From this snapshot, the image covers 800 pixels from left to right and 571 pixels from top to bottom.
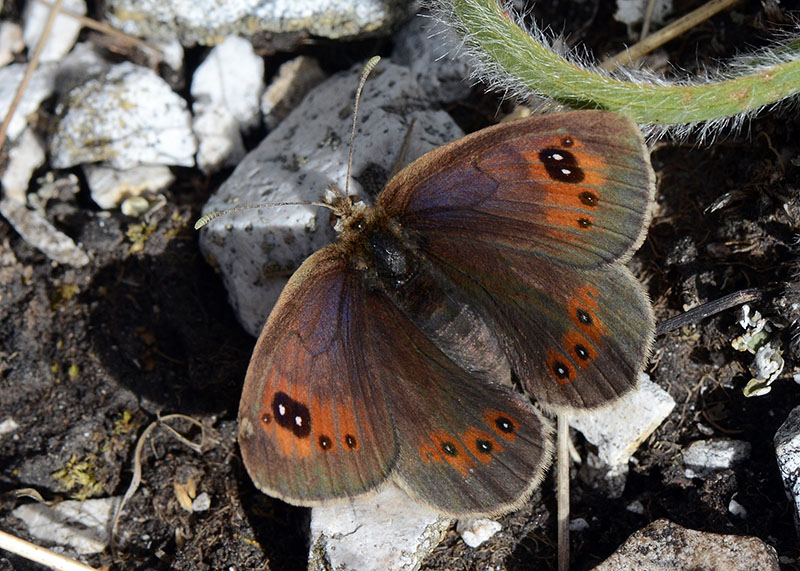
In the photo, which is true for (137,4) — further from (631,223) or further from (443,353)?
(631,223)

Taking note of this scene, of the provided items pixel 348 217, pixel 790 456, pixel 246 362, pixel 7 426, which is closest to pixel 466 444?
pixel 348 217

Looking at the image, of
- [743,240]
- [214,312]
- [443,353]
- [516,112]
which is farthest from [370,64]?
[743,240]

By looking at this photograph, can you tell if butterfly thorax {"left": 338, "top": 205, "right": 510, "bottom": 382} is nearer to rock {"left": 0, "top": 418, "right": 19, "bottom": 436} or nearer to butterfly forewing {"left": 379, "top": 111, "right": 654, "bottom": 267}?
butterfly forewing {"left": 379, "top": 111, "right": 654, "bottom": 267}

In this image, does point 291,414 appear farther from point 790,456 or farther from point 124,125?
point 124,125

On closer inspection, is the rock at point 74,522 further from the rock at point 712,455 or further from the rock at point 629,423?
the rock at point 712,455

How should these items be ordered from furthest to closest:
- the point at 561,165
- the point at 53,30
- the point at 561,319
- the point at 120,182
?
the point at 53,30 < the point at 120,182 < the point at 561,319 < the point at 561,165

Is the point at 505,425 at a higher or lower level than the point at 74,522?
higher

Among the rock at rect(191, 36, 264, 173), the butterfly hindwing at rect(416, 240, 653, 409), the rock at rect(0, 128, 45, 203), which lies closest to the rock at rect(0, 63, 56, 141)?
the rock at rect(0, 128, 45, 203)

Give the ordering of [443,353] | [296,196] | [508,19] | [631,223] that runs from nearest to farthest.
Result: [631,223] → [443,353] → [508,19] → [296,196]
